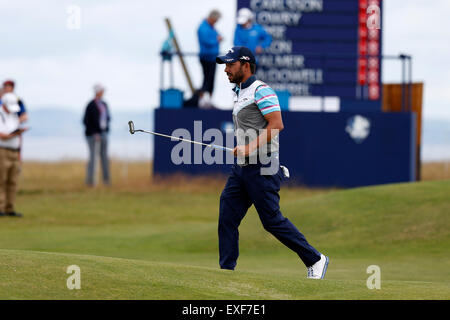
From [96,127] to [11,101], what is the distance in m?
6.68

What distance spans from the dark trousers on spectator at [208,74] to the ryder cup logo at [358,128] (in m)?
3.37

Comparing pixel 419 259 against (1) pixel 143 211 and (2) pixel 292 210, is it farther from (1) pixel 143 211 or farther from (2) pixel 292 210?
(1) pixel 143 211

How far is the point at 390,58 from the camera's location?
71.0 feet

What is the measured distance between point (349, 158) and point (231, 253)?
13.8 m

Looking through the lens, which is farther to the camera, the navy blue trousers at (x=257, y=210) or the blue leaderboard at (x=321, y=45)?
the blue leaderboard at (x=321, y=45)

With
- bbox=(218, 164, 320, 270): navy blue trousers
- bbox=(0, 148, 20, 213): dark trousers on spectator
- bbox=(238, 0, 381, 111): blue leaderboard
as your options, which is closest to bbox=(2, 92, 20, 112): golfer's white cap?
bbox=(0, 148, 20, 213): dark trousers on spectator

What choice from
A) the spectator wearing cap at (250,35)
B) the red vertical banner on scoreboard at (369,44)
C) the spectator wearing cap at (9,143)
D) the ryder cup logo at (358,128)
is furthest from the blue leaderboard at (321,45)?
the spectator wearing cap at (9,143)

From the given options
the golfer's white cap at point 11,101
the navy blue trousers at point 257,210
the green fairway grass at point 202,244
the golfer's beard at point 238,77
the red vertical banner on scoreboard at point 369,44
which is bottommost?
the green fairway grass at point 202,244

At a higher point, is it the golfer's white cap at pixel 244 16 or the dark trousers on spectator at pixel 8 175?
the golfer's white cap at pixel 244 16

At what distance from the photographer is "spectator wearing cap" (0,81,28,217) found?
1620 centimetres

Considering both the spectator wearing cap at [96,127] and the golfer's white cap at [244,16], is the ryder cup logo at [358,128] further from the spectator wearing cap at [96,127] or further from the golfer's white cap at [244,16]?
the spectator wearing cap at [96,127]

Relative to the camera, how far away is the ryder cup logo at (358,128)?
21922mm

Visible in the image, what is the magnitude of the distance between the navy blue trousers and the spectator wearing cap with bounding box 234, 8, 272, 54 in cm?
1254

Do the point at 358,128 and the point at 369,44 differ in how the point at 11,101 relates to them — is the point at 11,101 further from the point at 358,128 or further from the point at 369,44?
the point at 369,44
